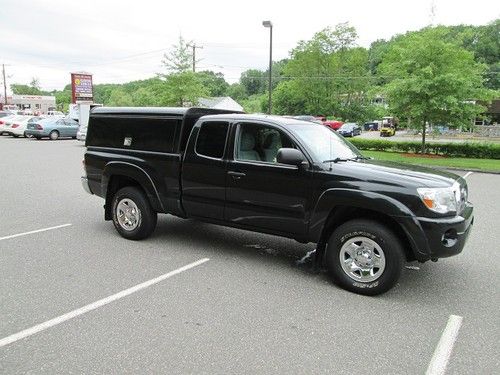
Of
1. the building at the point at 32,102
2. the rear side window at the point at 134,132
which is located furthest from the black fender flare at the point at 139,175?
the building at the point at 32,102

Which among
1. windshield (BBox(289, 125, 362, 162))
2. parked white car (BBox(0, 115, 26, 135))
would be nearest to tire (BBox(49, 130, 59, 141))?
parked white car (BBox(0, 115, 26, 135))

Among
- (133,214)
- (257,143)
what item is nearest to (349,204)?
(257,143)

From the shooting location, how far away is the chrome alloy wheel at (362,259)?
14.1 ft

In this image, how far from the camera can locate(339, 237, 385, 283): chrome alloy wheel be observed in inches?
169

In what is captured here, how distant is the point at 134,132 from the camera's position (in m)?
6.00

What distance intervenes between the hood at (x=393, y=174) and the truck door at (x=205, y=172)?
1489mm

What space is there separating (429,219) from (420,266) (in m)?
1.41

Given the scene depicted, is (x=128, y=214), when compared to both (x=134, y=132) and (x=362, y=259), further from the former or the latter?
(x=362, y=259)

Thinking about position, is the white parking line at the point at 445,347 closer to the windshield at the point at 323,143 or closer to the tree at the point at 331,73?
the windshield at the point at 323,143

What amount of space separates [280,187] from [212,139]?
119 cm

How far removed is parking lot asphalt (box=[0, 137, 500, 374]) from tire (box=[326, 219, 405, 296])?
155 millimetres

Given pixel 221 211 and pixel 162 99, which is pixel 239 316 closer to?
pixel 221 211

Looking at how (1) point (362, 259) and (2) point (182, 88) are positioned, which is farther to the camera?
(2) point (182, 88)

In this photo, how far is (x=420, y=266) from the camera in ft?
17.1
